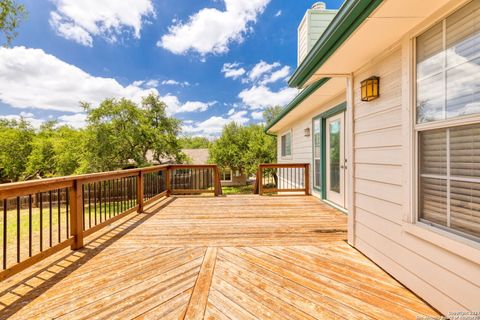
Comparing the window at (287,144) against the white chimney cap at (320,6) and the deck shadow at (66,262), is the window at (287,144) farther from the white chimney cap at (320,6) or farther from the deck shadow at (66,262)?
the deck shadow at (66,262)

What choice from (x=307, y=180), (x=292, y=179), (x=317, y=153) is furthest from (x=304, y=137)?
(x=292, y=179)

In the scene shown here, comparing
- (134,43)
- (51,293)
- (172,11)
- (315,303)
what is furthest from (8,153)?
(315,303)

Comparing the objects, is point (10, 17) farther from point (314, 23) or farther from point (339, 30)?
point (314, 23)

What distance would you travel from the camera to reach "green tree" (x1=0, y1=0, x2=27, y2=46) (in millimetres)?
4527

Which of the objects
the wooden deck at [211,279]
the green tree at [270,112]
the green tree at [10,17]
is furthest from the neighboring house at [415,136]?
the green tree at [270,112]

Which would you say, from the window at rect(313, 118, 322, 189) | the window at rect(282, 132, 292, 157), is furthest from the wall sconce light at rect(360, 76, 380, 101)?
the window at rect(282, 132, 292, 157)

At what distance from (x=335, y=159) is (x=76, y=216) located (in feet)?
14.1

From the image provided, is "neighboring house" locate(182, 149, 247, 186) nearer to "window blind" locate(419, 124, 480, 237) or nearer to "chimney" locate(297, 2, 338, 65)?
"chimney" locate(297, 2, 338, 65)

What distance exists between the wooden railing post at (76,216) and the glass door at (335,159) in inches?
161

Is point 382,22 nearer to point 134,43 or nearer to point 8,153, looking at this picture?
point 134,43

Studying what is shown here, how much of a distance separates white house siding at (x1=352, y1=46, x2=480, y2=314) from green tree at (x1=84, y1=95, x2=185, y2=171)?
1240 centimetres

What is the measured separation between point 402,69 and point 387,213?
51.6 inches

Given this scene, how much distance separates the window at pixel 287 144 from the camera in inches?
311

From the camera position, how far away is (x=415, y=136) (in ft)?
5.81
